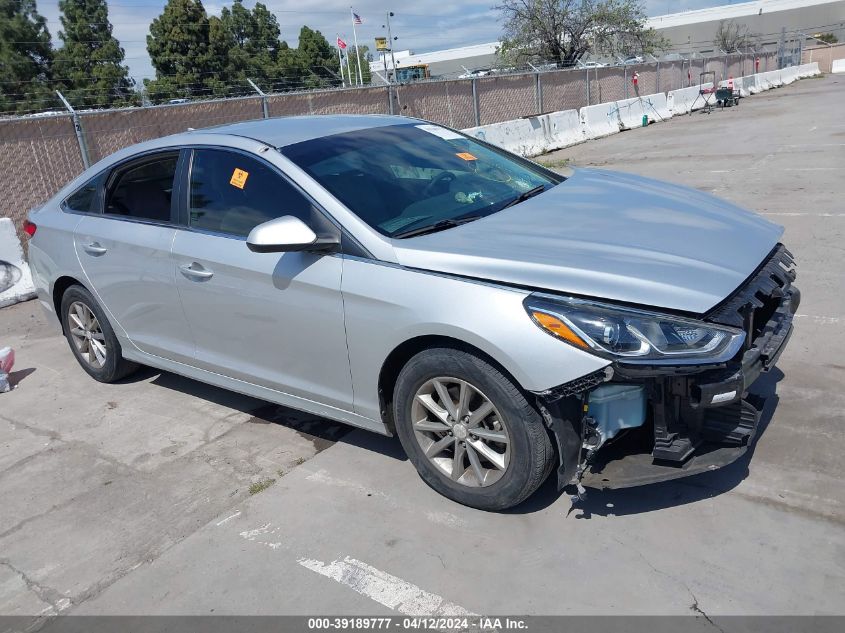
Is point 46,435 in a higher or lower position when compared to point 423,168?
lower

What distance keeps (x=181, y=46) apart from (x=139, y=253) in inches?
1727

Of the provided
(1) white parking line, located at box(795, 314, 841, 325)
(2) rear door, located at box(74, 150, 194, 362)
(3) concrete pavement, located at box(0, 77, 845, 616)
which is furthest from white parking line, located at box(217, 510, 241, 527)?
(1) white parking line, located at box(795, 314, 841, 325)

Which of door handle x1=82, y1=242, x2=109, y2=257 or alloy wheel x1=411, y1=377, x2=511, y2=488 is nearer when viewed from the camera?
alloy wheel x1=411, y1=377, x2=511, y2=488

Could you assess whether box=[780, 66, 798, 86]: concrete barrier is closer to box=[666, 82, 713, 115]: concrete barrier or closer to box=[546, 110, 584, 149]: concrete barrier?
box=[666, 82, 713, 115]: concrete barrier

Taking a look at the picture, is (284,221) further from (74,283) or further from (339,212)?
(74,283)

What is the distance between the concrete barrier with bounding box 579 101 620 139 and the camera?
66.2ft

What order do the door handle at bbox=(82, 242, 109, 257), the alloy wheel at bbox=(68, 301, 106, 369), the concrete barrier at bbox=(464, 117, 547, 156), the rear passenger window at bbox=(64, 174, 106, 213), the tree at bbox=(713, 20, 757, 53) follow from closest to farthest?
the door handle at bbox=(82, 242, 109, 257) < the rear passenger window at bbox=(64, 174, 106, 213) < the alloy wheel at bbox=(68, 301, 106, 369) < the concrete barrier at bbox=(464, 117, 547, 156) < the tree at bbox=(713, 20, 757, 53)

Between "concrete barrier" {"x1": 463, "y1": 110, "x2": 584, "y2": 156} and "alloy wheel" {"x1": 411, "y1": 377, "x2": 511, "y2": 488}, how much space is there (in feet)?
41.5

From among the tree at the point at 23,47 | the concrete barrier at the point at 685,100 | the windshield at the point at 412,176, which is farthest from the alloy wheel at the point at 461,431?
the tree at the point at 23,47

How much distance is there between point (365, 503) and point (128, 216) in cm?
255

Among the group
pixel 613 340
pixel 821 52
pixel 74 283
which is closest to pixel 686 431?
pixel 613 340

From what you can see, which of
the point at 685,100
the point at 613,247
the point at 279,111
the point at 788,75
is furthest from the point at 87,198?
the point at 788,75

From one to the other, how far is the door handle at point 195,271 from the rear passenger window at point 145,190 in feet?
1.34

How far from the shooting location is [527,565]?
119 inches
